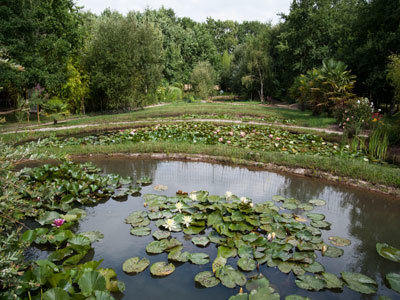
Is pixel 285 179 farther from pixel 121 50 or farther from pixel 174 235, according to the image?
pixel 121 50

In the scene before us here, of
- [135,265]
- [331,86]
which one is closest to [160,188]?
[135,265]

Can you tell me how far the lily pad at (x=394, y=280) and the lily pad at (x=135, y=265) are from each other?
233cm

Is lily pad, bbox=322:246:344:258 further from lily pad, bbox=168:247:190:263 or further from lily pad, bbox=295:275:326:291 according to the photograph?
lily pad, bbox=168:247:190:263

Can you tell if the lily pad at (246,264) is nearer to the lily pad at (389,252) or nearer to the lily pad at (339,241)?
the lily pad at (339,241)

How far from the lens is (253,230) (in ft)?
10.9

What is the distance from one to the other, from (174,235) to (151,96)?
16288mm

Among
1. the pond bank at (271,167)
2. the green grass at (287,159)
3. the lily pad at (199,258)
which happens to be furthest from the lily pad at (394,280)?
the green grass at (287,159)

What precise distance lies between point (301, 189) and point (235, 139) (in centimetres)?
380

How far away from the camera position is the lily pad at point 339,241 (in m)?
3.12

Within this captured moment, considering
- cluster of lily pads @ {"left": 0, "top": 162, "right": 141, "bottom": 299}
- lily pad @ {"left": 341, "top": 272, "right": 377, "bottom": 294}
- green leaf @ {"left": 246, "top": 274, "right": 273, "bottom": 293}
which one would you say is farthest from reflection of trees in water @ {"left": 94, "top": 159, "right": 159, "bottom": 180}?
lily pad @ {"left": 341, "top": 272, "right": 377, "bottom": 294}

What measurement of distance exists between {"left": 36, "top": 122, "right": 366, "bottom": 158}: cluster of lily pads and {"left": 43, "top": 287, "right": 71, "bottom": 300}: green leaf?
622 cm

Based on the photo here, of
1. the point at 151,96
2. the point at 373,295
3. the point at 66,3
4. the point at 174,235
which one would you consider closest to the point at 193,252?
the point at 174,235

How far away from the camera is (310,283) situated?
2459 mm

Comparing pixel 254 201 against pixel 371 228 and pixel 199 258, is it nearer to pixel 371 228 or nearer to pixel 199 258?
pixel 371 228
